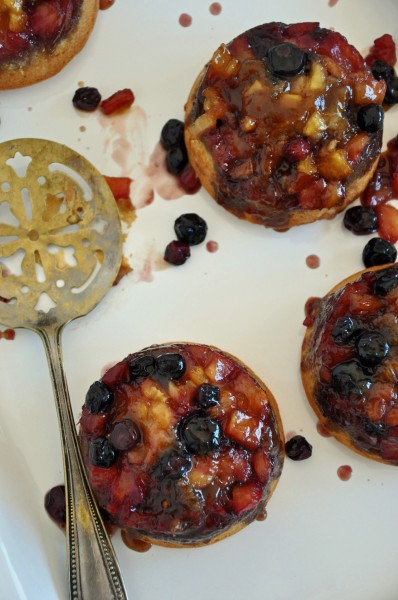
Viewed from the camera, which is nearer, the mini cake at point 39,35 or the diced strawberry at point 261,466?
the diced strawberry at point 261,466

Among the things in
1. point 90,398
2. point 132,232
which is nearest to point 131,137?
point 132,232

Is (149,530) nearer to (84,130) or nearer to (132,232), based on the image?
(132,232)

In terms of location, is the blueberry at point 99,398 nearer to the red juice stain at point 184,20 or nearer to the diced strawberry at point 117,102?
the diced strawberry at point 117,102

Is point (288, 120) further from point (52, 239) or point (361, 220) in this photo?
point (52, 239)

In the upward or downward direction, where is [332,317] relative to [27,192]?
downward

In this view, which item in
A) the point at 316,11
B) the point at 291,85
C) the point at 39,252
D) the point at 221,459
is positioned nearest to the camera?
the point at 221,459

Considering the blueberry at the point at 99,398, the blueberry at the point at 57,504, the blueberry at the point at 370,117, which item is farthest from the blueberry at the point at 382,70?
the blueberry at the point at 57,504

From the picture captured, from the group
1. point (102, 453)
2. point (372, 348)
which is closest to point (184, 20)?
point (372, 348)

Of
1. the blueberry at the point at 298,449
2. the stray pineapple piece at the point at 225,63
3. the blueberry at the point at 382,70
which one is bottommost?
the blueberry at the point at 298,449

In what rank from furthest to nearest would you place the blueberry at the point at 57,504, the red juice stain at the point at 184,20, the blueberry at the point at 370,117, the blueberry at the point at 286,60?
the red juice stain at the point at 184,20 → the blueberry at the point at 57,504 → the blueberry at the point at 370,117 → the blueberry at the point at 286,60
